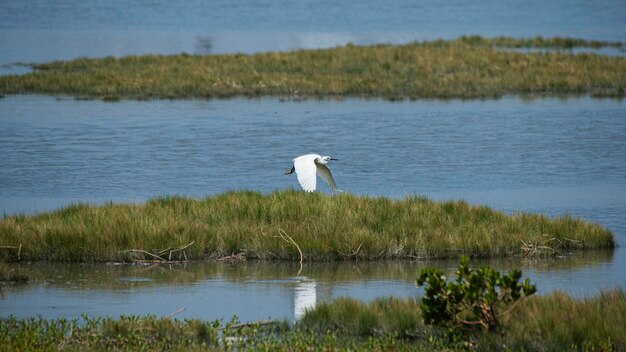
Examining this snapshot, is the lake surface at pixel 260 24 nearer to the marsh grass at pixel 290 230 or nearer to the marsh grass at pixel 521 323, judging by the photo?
the marsh grass at pixel 290 230

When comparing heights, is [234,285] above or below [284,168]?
below

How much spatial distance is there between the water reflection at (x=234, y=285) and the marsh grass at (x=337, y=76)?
22.2m

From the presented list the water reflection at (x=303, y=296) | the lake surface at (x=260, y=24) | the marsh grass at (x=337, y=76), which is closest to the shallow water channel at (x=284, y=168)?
the water reflection at (x=303, y=296)

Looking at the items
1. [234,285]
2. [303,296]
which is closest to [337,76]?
[234,285]

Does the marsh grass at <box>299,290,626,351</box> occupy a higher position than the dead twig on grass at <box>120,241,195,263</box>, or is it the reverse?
the dead twig on grass at <box>120,241,195,263</box>

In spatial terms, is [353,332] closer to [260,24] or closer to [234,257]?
[234,257]

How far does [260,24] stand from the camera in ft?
267

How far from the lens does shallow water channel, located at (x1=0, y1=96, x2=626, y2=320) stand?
13492mm

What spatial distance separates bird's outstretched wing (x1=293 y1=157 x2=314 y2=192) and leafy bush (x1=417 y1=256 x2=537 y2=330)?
601 centimetres

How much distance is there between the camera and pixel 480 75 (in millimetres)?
38875

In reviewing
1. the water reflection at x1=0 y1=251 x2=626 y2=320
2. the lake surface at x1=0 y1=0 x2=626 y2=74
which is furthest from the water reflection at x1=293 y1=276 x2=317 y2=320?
the lake surface at x1=0 y1=0 x2=626 y2=74

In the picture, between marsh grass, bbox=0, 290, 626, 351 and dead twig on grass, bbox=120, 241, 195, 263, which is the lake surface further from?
marsh grass, bbox=0, 290, 626, 351

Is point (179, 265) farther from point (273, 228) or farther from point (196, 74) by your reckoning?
point (196, 74)

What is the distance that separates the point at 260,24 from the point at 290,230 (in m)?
67.1
